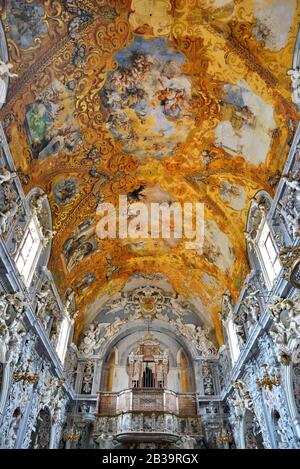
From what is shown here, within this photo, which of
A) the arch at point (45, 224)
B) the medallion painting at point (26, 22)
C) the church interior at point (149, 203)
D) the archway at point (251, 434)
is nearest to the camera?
the medallion painting at point (26, 22)

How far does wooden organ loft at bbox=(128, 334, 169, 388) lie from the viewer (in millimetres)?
18031

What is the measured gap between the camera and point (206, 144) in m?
12.6

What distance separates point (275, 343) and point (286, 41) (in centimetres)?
884

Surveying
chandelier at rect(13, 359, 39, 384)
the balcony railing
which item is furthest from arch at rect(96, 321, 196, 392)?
chandelier at rect(13, 359, 39, 384)

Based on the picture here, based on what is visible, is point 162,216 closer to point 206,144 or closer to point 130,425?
point 206,144

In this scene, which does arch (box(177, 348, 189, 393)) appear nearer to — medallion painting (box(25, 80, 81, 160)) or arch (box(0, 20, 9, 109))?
medallion painting (box(25, 80, 81, 160))

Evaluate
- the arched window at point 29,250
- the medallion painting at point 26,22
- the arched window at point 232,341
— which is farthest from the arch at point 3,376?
the arched window at point 232,341

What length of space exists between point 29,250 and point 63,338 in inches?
249

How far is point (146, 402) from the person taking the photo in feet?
53.9

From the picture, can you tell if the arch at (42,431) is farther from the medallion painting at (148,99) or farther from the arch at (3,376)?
the medallion painting at (148,99)

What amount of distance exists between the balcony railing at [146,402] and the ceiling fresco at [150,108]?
6274 mm

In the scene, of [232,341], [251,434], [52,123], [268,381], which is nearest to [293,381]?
[268,381]

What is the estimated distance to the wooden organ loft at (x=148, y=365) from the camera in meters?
18.0
